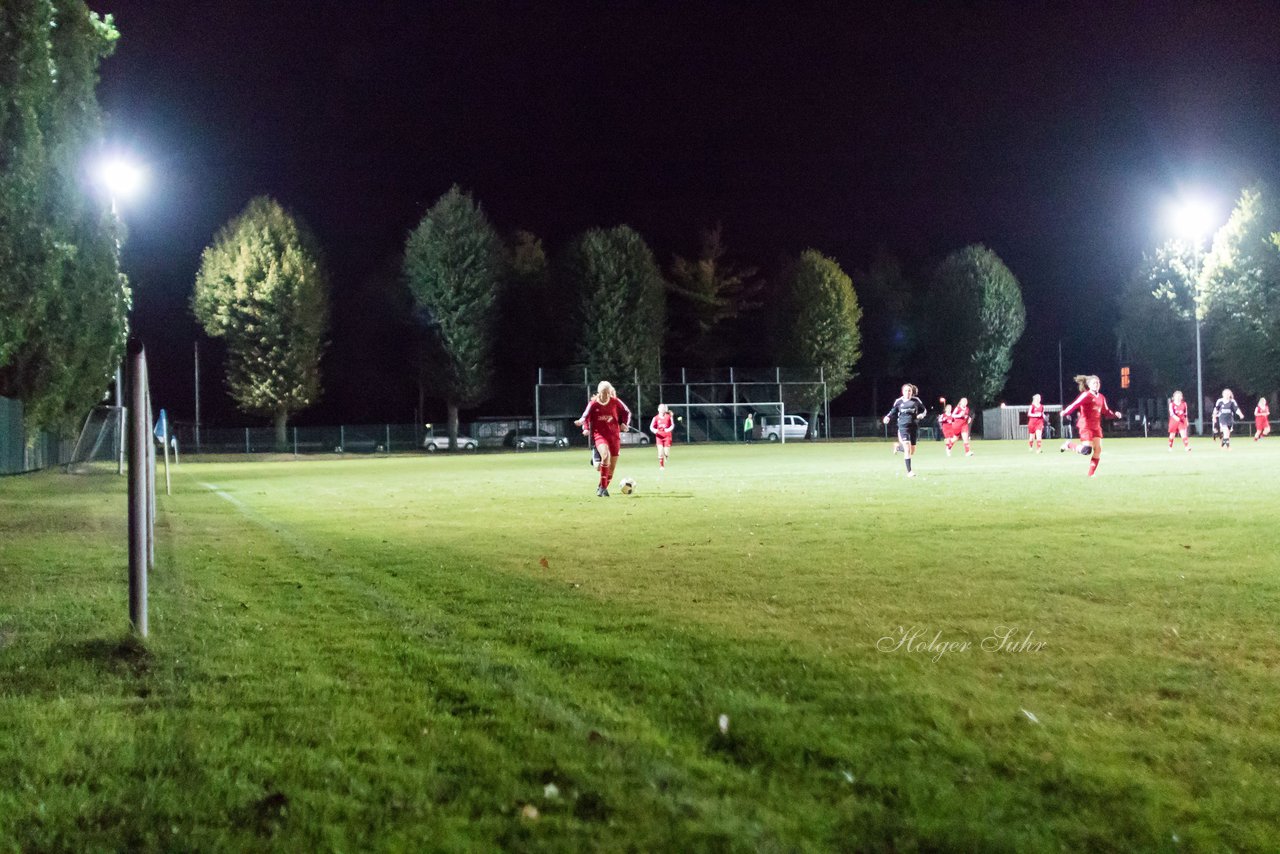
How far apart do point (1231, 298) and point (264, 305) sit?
5681 cm

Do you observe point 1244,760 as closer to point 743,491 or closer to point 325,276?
point 743,491

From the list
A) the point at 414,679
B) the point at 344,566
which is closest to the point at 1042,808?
the point at 414,679

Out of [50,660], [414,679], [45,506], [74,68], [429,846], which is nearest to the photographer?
[429,846]

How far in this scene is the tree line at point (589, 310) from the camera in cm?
6097

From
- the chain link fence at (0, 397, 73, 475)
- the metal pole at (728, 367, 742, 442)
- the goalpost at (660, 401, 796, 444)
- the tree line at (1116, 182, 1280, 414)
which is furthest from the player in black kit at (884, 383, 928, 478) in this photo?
Answer: the metal pole at (728, 367, 742, 442)

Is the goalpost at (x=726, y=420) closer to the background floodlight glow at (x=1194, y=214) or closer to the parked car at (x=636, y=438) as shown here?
the parked car at (x=636, y=438)

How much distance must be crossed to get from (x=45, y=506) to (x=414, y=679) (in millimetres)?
16714

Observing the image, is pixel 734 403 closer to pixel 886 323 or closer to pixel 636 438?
pixel 636 438

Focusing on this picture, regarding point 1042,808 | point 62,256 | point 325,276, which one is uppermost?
point 325,276

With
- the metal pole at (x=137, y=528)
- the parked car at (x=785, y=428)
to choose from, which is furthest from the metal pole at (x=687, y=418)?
the metal pole at (x=137, y=528)

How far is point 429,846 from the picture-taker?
363cm

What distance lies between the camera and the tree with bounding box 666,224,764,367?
7619 cm

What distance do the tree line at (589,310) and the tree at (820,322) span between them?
105 mm

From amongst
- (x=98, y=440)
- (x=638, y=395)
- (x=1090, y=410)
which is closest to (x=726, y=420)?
(x=638, y=395)
